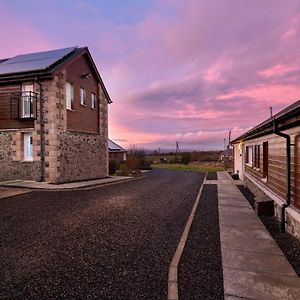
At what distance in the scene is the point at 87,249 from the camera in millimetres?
5238

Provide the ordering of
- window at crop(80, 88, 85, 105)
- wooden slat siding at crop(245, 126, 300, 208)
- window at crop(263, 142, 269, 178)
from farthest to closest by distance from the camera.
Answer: window at crop(80, 88, 85, 105) < window at crop(263, 142, 269, 178) < wooden slat siding at crop(245, 126, 300, 208)

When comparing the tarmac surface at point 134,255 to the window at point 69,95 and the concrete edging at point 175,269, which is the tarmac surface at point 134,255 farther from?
the window at point 69,95

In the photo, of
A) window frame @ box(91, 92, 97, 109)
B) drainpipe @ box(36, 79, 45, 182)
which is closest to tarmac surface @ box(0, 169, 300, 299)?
drainpipe @ box(36, 79, 45, 182)

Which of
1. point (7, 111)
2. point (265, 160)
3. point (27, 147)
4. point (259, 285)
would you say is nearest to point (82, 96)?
point (7, 111)

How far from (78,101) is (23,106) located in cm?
359

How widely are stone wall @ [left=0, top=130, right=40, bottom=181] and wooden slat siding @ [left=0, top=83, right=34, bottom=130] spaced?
1.37 ft

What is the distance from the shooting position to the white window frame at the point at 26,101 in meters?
15.8

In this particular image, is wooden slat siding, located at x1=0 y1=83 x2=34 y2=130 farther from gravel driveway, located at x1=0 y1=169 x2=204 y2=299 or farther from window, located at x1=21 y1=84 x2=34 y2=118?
gravel driveway, located at x1=0 y1=169 x2=204 y2=299

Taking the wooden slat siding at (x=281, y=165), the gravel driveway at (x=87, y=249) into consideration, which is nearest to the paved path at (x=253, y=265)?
the gravel driveway at (x=87, y=249)

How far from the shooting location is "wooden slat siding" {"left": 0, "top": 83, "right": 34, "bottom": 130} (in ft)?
52.9

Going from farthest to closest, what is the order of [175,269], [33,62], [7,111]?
[33,62] < [7,111] < [175,269]

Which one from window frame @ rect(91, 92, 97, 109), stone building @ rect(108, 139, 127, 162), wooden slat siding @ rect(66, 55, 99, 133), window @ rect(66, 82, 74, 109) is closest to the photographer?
window @ rect(66, 82, 74, 109)

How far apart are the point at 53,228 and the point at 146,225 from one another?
2294 mm

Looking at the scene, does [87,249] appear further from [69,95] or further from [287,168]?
[69,95]
